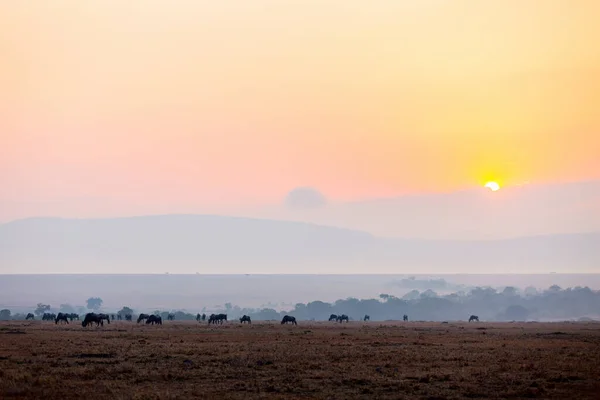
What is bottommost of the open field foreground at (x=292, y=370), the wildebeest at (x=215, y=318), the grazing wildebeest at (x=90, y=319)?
the open field foreground at (x=292, y=370)

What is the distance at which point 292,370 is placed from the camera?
3394cm

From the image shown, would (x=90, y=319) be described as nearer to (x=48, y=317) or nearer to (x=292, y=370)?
(x=48, y=317)

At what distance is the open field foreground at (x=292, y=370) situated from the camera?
2831cm

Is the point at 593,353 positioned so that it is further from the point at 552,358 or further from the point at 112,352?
the point at 112,352

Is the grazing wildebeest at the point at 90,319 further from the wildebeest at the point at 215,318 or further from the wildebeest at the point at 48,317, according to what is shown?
the wildebeest at the point at 48,317

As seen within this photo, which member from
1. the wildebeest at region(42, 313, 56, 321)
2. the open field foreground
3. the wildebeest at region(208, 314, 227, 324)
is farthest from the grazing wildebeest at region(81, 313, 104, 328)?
the wildebeest at region(42, 313, 56, 321)

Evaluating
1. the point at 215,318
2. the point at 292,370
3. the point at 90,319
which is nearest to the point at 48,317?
the point at 215,318

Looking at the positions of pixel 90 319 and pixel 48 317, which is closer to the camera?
pixel 90 319

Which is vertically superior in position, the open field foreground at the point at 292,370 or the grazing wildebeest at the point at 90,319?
the grazing wildebeest at the point at 90,319

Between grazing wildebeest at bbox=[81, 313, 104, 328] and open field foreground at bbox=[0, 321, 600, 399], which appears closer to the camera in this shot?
open field foreground at bbox=[0, 321, 600, 399]

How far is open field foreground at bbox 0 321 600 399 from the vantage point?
2831cm

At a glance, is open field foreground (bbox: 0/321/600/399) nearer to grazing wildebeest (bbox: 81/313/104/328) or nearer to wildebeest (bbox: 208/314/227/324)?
grazing wildebeest (bbox: 81/313/104/328)

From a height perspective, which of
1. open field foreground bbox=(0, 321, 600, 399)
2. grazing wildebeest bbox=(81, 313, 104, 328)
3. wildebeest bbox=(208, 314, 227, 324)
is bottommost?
open field foreground bbox=(0, 321, 600, 399)

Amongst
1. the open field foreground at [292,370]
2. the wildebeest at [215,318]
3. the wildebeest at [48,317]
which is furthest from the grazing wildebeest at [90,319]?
the wildebeest at [48,317]
